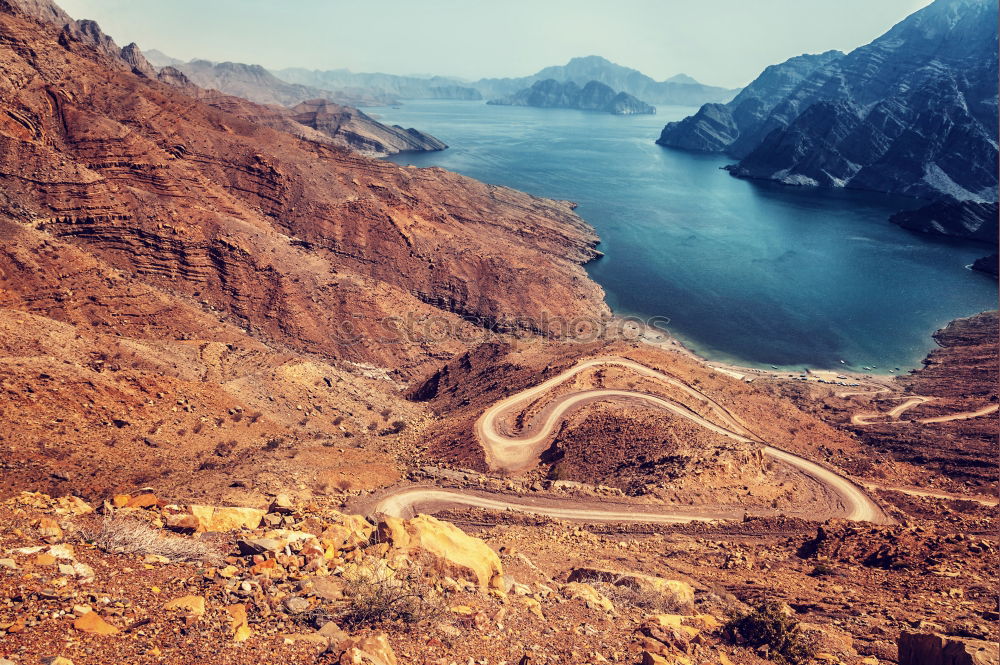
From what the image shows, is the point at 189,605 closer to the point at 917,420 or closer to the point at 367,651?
the point at 367,651

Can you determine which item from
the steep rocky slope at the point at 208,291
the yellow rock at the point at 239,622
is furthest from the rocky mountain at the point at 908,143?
the yellow rock at the point at 239,622

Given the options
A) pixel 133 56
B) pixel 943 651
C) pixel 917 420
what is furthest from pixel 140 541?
pixel 133 56

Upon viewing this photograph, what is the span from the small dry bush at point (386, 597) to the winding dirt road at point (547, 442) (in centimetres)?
1189

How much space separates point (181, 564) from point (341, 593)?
3.87m

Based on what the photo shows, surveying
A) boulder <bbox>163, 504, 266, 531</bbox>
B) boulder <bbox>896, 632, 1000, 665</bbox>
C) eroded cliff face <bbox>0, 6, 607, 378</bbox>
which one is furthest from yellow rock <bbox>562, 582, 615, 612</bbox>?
eroded cliff face <bbox>0, 6, 607, 378</bbox>

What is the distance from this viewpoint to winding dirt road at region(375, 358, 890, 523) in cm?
2917

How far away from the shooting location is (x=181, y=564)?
13781 millimetres

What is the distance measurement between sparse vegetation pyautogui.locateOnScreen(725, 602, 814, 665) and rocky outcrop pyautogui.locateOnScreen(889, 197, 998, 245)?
148462 mm

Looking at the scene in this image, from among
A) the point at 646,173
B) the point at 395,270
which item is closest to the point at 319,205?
the point at 395,270

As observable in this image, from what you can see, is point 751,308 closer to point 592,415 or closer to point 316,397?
point 592,415

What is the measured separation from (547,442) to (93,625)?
2892cm

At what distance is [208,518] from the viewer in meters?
16.8

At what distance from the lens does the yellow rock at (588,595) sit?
17.1 metres

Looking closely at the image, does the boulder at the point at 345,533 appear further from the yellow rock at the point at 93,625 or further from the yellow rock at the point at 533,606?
the yellow rock at the point at 93,625
